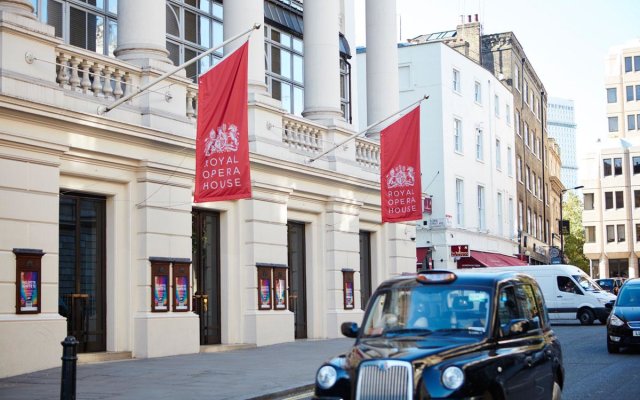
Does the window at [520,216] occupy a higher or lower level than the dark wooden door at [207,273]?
higher

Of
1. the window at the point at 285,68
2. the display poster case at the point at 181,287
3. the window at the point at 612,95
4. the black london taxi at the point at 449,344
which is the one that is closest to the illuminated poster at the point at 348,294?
the window at the point at 285,68

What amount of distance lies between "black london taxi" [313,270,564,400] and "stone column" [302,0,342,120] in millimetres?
17155

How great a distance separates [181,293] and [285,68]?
36.9 feet

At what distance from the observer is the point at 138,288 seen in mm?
19172

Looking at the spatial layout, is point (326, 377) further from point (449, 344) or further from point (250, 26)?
point (250, 26)

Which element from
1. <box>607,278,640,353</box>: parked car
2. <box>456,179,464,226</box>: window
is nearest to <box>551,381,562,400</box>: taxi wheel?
<box>607,278,640,353</box>: parked car

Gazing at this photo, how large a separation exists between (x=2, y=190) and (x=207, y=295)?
290 inches

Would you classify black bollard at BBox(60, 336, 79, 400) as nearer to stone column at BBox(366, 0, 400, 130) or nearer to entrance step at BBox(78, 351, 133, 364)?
entrance step at BBox(78, 351, 133, 364)

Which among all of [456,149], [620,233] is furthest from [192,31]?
[620,233]

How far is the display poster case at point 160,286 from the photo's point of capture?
757 inches

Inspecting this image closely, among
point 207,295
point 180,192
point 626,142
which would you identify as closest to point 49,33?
point 180,192

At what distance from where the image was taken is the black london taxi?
26.6 feet

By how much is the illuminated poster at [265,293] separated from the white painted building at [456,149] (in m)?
22.0

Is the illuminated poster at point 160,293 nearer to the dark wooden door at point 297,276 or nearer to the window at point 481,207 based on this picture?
the dark wooden door at point 297,276
